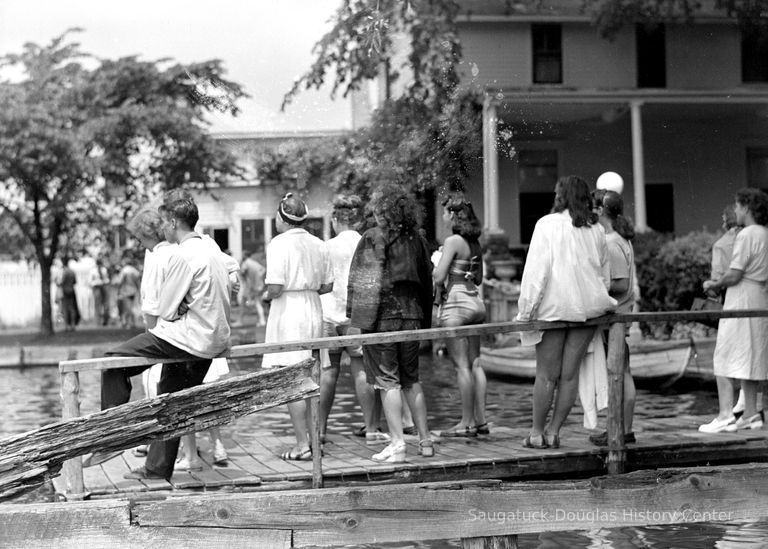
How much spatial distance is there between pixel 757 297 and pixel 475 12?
39.8ft

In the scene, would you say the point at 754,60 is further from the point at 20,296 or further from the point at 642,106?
the point at 20,296

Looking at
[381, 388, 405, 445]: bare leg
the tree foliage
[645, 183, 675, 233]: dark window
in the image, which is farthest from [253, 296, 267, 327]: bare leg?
[381, 388, 405, 445]: bare leg

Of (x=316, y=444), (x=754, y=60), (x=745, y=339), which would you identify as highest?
(x=754, y=60)

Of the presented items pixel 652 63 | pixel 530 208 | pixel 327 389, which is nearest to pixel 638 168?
pixel 530 208

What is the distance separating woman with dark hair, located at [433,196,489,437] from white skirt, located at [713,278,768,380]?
173 centimetres

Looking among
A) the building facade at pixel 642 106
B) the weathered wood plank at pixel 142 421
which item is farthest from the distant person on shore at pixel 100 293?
the weathered wood plank at pixel 142 421

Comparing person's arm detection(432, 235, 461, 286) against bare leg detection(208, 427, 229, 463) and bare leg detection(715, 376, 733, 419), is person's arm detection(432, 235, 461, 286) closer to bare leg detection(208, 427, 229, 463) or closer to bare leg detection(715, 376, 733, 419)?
bare leg detection(208, 427, 229, 463)

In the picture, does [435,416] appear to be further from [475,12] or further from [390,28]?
[475,12]

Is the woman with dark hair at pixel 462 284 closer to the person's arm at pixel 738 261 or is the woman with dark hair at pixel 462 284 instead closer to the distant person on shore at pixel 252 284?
the person's arm at pixel 738 261

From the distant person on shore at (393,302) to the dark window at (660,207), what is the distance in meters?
15.1

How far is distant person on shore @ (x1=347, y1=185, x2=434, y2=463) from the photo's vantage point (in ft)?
23.6

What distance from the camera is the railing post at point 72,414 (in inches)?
245

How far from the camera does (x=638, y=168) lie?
66.5 feet

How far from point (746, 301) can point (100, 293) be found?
21.3 m
